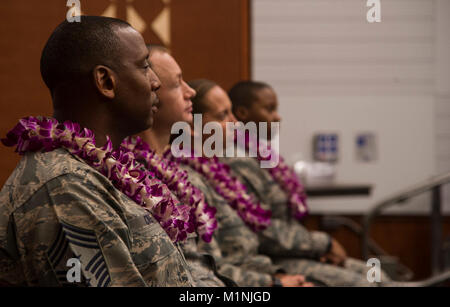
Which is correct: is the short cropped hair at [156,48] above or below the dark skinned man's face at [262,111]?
above

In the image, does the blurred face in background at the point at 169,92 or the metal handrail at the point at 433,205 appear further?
the metal handrail at the point at 433,205

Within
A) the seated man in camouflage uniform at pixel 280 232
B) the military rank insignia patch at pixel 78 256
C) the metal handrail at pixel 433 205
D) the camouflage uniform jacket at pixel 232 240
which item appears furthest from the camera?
the metal handrail at pixel 433 205

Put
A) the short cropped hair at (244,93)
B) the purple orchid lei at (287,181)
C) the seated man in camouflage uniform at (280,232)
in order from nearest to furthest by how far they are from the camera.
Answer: the seated man in camouflage uniform at (280,232), the purple orchid lei at (287,181), the short cropped hair at (244,93)

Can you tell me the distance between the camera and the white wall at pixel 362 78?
4594 mm

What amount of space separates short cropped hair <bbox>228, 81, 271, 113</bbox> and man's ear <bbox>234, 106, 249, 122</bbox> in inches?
0.5

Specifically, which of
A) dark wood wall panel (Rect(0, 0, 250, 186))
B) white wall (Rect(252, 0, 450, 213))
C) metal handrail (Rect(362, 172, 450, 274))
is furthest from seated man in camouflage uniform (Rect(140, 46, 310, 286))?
white wall (Rect(252, 0, 450, 213))

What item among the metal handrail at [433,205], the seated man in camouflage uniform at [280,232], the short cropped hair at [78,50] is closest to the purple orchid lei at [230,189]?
the seated man in camouflage uniform at [280,232]

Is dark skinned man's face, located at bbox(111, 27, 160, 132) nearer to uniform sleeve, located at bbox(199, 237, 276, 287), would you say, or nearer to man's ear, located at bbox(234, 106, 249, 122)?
uniform sleeve, located at bbox(199, 237, 276, 287)

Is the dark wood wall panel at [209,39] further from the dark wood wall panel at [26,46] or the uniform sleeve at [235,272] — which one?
the uniform sleeve at [235,272]

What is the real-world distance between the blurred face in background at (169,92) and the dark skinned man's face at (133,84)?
40 cm


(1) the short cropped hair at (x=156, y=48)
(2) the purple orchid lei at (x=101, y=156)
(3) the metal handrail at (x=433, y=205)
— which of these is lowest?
(3) the metal handrail at (x=433, y=205)

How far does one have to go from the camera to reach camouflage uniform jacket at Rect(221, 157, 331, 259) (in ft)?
7.54

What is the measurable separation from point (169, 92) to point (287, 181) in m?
1.00
